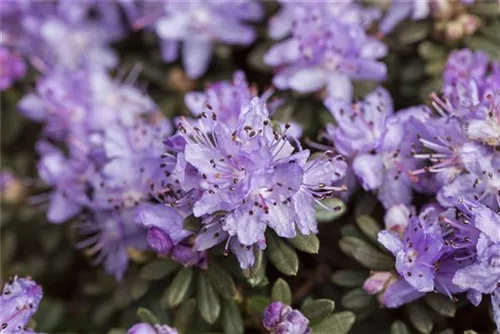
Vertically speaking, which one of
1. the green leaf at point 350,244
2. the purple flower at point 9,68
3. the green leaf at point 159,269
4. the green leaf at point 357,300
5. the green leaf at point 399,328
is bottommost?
the green leaf at point 399,328

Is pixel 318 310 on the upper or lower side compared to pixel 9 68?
lower

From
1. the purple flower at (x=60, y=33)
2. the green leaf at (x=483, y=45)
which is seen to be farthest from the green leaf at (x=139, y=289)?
the green leaf at (x=483, y=45)

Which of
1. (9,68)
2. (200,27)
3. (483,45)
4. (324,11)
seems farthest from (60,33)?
(483,45)

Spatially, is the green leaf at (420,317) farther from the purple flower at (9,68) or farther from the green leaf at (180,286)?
the purple flower at (9,68)

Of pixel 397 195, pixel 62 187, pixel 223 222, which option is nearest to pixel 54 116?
pixel 62 187

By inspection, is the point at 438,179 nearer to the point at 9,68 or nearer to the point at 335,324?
the point at 335,324

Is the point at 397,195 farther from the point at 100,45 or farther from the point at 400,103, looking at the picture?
the point at 100,45
